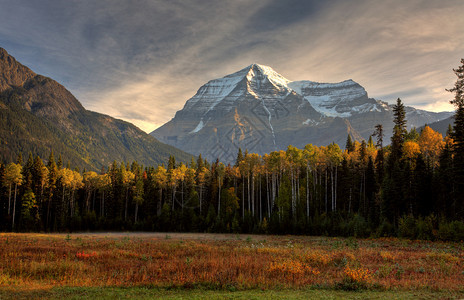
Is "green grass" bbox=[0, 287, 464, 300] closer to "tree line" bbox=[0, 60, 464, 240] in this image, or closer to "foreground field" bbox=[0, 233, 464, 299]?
"foreground field" bbox=[0, 233, 464, 299]

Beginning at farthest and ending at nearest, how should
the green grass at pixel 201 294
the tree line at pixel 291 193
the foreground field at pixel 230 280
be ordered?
the tree line at pixel 291 193 → the foreground field at pixel 230 280 → the green grass at pixel 201 294

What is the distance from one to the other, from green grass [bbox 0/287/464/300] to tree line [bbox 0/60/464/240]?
3330cm

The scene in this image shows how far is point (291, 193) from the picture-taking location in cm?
6488

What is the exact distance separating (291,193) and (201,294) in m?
53.2

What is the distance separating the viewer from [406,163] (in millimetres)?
50906

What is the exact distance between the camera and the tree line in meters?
47.9

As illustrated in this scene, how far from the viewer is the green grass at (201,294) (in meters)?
Answer: 13.0

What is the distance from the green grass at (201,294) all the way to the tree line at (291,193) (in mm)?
33297

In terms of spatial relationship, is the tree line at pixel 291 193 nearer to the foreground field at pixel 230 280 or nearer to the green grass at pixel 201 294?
the foreground field at pixel 230 280

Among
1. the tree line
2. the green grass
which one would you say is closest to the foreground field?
the green grass

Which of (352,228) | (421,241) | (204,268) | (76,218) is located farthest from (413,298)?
(76,218)

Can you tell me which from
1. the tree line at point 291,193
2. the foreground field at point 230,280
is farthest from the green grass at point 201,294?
the tree line at point 291,193

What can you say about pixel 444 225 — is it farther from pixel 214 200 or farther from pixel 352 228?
pixel 214 200

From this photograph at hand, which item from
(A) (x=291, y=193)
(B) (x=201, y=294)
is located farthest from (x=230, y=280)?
(A) (x=291, y=193)
